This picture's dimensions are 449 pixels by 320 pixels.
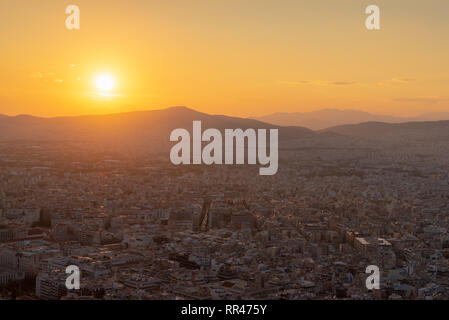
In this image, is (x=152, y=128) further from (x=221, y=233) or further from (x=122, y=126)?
(x=221, y=233)

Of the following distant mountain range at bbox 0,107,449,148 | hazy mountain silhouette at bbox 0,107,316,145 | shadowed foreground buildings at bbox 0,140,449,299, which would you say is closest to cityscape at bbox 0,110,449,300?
shadowed foreground buildings at bbox 0,140,449,299

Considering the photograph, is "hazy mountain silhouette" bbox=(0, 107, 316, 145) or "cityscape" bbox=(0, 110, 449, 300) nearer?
"cityscape" bbox=(0, 110, 449, 300)

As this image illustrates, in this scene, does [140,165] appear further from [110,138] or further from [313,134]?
[313,134]

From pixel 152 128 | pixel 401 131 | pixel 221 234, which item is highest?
pixel 152 128

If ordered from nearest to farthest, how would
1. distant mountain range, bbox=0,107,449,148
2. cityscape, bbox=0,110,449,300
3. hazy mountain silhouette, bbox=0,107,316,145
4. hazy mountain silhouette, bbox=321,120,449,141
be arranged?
1. cityscape, bbox=0,110,449,300
2. distant mountain range, bbox=0,107,449,148
3. hazy mountain silhouette, bbox=0,107,316,145
4. hazy mountain silhouette, bbox=321,120,449,141

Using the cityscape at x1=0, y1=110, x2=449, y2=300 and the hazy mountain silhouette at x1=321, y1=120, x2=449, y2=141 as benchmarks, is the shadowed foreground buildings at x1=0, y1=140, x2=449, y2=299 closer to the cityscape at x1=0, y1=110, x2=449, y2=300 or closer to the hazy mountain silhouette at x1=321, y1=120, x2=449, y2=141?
the cityscape at x1=0, y1=110, x2=449, y2=300

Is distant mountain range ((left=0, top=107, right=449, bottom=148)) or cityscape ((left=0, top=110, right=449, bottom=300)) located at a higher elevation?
distant mountain range ((left=0, top=107, right=449, bottom=148))

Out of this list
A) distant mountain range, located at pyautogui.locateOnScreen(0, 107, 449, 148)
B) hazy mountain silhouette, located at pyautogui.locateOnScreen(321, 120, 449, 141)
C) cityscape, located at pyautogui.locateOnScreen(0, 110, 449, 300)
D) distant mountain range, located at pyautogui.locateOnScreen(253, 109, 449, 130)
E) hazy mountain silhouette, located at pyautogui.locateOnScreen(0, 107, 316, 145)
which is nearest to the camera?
cityscape, located at pyautogui.locateOnScreen(0, 110, 449, 300)

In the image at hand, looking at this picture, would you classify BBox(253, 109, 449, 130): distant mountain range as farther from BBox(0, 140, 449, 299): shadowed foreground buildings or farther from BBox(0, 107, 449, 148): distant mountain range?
BBox(0, 140, 449, 299): shadowed foreground buildings

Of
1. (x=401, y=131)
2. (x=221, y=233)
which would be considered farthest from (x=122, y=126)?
(x=221, y=233)
